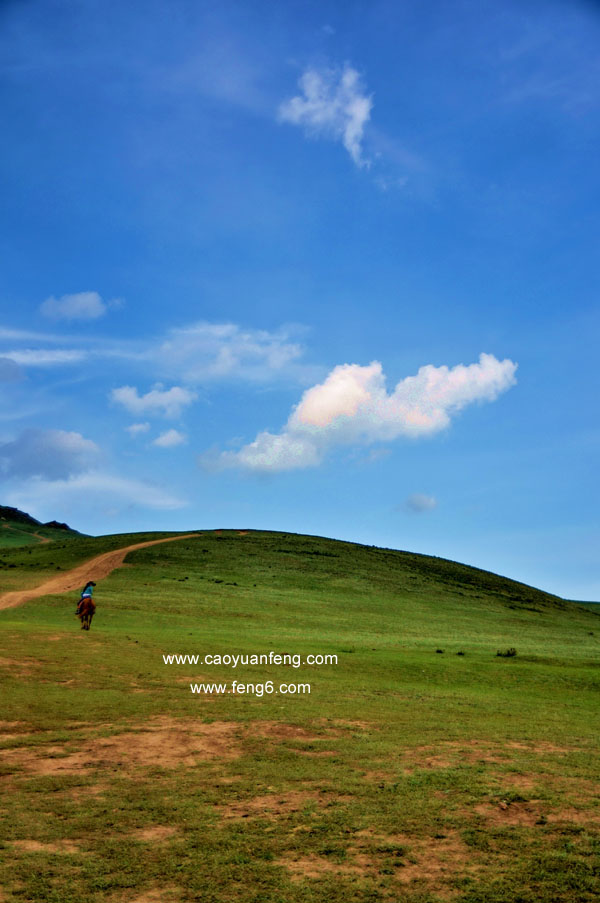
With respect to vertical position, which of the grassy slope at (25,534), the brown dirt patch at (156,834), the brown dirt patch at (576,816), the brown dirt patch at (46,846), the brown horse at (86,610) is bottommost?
the brown dirt patch at (46,846)

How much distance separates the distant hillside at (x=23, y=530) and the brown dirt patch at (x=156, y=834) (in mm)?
99027

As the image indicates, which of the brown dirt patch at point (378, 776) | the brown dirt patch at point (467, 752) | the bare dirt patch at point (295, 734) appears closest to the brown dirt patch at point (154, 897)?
the brown dirt patch at point (378, 776)

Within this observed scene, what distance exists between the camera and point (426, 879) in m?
7.57

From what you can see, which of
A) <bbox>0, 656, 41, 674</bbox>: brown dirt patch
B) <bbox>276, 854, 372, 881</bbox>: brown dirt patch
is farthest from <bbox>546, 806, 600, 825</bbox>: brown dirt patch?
<bbox>0, 656, 41, 674</bbox>: brown dirt patch

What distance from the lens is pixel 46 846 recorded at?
8258 millimetres

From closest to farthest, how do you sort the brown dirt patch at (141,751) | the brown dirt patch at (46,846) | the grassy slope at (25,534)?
1. the brown dirt patch at (46,846)
2. the brown dirt patch at (141,751)
3. the grassy slope at (25,534)

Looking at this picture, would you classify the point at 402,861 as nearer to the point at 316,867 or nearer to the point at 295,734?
the point at 316,867

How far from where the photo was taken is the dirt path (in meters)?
41.5

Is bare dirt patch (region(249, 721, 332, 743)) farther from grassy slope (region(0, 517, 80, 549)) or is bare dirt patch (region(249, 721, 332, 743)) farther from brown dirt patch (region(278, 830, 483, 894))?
grassy slope (region(0, 517, 80, 549))

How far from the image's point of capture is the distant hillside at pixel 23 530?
110125 mm

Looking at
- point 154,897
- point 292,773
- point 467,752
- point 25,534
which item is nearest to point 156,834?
point 154,897

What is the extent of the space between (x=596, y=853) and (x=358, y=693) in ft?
38.4

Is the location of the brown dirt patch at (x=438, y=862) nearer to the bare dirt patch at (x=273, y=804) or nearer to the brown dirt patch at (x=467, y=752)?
the bare dirt patch at (x=273, y=804)

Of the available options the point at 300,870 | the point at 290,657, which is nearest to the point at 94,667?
the point at 290,657
